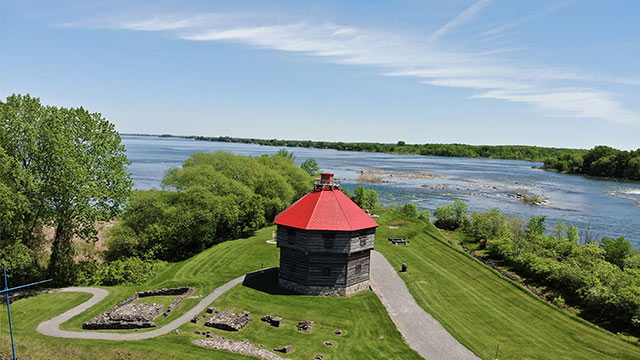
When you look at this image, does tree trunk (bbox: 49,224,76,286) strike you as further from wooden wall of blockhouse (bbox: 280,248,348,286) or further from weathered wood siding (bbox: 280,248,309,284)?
wooden wall of blockhouse (bbox: 280,248,348,286)

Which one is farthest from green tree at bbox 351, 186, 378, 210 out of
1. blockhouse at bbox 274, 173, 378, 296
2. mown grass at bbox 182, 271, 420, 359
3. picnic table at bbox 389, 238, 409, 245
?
mown grass at bbox 182, 271, 420, 359

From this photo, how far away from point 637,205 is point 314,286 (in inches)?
3468

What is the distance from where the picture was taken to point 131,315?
2605 cm

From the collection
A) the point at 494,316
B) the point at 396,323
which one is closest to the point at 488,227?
the point at 494,316

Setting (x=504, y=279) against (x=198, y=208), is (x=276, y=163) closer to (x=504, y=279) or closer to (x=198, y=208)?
(x=198, y=208)

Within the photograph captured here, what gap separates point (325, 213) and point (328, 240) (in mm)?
2275

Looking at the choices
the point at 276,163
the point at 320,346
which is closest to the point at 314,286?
the point at 320,346

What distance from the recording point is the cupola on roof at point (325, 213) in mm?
29906

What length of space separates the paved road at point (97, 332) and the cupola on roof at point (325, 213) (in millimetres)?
8067

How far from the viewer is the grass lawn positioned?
24.9 m

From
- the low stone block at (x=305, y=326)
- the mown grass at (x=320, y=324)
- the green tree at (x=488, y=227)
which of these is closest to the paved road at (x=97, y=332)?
the mown grass at (x=320, y=324)

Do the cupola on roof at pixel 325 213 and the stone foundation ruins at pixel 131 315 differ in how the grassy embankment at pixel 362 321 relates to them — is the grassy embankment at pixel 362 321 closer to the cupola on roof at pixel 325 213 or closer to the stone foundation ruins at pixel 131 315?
the stone foundation ruins at pixel 131 315

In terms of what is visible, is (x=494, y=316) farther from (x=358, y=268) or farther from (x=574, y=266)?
(x=574, y=266)

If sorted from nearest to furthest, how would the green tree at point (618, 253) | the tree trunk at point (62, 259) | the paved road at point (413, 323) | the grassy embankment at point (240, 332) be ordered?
the grassy embankment at point (240, 332) → the paved road at point (413, 323) → the tree trunk at point (62, 259) → the green tree at point (618, 253)
